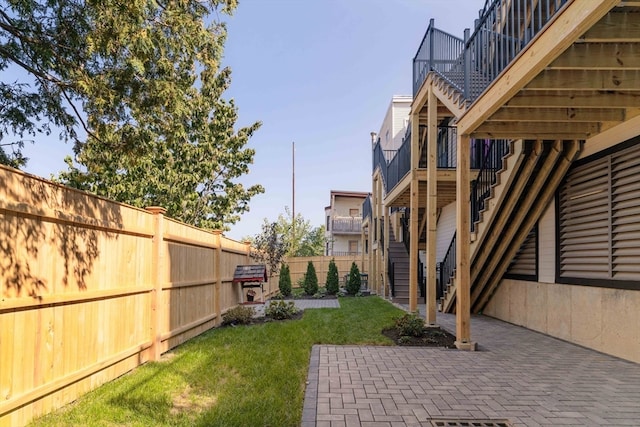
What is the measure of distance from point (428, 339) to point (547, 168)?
3497mm

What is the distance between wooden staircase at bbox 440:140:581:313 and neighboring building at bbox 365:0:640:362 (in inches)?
0.8

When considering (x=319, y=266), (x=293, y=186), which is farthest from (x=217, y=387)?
(x=293, y=186)

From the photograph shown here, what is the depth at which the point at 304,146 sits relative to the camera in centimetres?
3534

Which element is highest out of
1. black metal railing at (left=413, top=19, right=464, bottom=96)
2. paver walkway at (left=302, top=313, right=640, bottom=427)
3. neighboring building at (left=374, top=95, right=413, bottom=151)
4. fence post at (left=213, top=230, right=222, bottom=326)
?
neighboring building at (left=374, top=95, right=413, bottom=151)

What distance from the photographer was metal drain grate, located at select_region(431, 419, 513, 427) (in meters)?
3.50

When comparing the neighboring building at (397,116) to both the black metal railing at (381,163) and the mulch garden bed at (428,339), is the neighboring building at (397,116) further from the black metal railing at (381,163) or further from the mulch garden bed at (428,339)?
the mulch garden bed at (428,339)

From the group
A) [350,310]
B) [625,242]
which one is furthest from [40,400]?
[350,310]

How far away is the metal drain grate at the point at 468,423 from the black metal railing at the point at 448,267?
5975 mm

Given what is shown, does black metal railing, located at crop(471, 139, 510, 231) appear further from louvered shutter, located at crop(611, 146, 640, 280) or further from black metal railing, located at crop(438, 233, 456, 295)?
louvered shutter, located at crop(611, 146, 640, 280)

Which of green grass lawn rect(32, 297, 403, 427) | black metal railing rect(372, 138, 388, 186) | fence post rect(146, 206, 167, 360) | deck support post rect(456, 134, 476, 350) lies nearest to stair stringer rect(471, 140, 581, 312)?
deck support post rect(456, 134, 476, 350)

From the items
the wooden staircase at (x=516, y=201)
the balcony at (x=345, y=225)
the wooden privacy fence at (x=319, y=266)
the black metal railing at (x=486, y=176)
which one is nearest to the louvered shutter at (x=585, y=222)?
the wooden staircase at (x=516, y=201)

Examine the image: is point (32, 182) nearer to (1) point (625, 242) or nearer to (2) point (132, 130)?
(2) point (132, 130)

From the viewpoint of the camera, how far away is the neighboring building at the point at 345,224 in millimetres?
32500

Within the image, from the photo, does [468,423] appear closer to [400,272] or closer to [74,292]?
[74,292]
